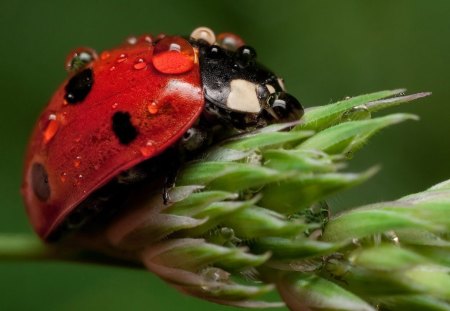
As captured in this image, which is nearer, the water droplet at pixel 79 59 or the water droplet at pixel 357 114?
the water droplet at pixel 357 114

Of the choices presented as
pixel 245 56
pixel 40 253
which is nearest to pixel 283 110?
pixel 245 56

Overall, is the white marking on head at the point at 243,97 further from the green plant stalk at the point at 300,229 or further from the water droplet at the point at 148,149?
the water droplet at the point at 148,149

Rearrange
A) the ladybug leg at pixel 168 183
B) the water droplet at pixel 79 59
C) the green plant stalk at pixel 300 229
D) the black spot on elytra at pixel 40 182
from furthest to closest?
the water droplet at pixel 79 59 < the black spot on elytra at pixel 40 182 < the ladybug leg at pixel 168 183 < the green plant stalk at pixel 300 229

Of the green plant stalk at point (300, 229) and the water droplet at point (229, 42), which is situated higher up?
the water droplet at point (229, 42)

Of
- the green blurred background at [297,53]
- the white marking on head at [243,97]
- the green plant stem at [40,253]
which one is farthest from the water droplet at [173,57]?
the green blurred background at [297,53]

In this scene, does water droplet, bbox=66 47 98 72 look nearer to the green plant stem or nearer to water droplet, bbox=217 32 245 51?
water droplet, bbox=217 32 245 51

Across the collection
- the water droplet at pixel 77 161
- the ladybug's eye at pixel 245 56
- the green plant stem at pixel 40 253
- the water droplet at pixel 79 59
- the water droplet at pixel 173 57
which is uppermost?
the water droplet at pixel 79 59

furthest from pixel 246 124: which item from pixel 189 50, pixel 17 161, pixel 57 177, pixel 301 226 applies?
pixel 17 161

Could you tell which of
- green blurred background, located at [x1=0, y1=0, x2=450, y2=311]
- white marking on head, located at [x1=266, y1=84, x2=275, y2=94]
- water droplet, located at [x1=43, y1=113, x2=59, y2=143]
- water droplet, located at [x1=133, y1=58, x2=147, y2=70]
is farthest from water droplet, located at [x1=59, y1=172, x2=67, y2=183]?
green blurred background, located at [x1=0, y1=0, x2=450, y2=311]

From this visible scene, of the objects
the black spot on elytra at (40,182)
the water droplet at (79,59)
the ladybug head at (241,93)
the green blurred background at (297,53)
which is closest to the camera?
the ladybug head at (241,93)
